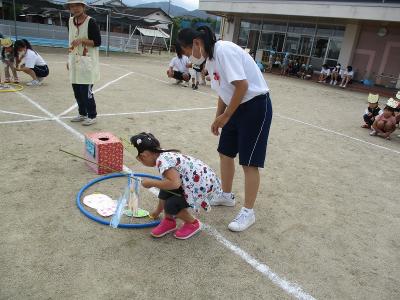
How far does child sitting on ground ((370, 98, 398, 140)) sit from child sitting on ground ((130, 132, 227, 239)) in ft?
18.8

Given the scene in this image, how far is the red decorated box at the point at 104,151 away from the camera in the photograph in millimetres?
3629

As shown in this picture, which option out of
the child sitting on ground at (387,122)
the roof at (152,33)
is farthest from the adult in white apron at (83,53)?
the roof at (152,33)

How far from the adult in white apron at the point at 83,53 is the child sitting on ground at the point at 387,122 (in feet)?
19.2

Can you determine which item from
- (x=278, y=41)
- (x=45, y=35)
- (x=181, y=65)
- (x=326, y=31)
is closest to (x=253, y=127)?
(x=181, y=65)

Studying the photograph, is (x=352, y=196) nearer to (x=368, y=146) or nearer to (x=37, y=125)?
(x=368, y=146)

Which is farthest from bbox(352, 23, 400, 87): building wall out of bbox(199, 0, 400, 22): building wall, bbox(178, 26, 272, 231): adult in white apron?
bbox(178, 26, 272, 231): adult in white apron

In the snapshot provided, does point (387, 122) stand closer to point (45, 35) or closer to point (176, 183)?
point (176, 183)

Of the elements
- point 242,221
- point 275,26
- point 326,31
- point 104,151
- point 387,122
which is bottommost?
point 242,221

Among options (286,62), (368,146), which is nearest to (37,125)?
(368,146)

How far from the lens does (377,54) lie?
62.4ft

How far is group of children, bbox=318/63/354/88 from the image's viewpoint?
18350 mm

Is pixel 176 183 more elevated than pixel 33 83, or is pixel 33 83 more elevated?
pixel 176 183

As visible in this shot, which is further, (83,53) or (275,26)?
(275,26)

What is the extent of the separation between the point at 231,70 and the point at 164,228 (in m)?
1.41
